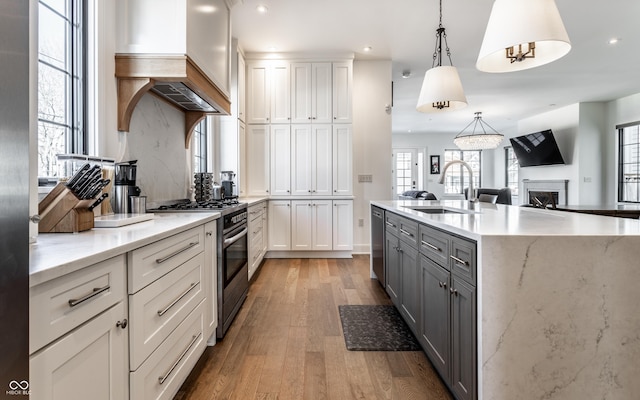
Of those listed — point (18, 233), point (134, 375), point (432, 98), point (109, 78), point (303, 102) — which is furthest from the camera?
point (303, 102)

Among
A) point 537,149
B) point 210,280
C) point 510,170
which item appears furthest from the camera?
point 510,170

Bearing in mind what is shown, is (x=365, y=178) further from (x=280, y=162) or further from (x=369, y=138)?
(x=280, y=162)

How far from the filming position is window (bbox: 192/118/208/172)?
12.2 feet

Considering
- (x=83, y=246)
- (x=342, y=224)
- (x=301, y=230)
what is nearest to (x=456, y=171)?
(x=342, y=224)

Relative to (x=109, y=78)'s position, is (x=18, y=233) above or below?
below

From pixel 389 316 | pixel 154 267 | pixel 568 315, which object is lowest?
pixel 389 316

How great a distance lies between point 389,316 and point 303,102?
3170mm

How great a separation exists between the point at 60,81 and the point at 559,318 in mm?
2487

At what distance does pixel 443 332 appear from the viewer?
1606 mm

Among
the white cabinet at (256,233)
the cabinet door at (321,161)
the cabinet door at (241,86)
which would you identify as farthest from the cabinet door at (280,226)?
the cabinet door at (241,86)

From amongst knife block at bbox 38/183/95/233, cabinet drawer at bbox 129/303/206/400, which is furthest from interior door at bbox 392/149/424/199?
knife block at bbox 38/183/95/233

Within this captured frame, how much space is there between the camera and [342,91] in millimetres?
4629

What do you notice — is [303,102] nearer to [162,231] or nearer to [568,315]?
[162,231]

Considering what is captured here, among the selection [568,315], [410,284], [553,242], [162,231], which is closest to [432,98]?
[410,284]
